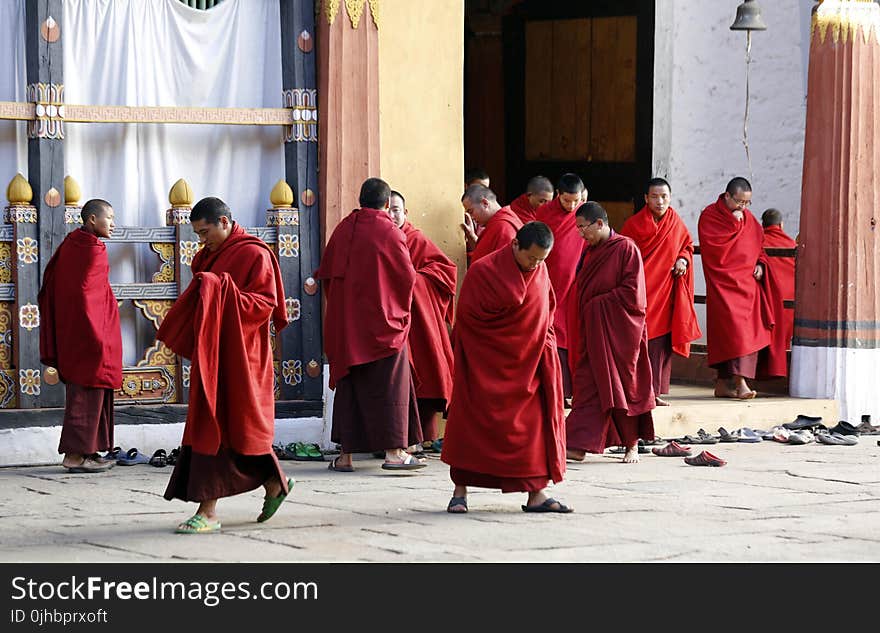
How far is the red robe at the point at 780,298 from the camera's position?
39.1 ft

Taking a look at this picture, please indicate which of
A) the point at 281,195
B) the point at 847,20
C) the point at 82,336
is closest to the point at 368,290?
the point at 281,195

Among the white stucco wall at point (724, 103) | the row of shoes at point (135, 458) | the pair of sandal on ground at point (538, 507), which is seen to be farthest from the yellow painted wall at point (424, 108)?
the white stucco wall at point (724, 103)

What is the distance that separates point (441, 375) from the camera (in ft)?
31.1

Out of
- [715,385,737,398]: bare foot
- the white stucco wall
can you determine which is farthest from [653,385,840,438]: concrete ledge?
the white stucco wall

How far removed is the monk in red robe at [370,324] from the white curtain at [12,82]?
1938 mm

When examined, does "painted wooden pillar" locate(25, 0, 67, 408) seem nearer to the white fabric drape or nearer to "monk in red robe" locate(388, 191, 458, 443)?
the white fabric drape

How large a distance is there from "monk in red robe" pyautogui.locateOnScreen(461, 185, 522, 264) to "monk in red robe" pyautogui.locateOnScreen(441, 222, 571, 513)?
2066 millimetres

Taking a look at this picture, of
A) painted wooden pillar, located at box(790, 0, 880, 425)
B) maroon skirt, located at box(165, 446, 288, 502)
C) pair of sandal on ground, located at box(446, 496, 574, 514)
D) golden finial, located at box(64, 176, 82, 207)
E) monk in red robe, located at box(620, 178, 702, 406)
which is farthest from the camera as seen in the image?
→ painted wooden pillar, located at box(790, 0, 880, 425)

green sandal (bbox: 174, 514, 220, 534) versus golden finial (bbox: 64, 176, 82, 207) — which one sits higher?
golden finial (bbox: 64, 176, 82, 207)

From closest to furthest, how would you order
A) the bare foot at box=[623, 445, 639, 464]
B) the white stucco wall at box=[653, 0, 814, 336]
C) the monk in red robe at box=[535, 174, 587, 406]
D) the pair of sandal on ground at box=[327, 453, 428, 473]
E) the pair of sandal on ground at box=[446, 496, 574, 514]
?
1. the pair of sandal on ground at box=[446, 496, 574, 514]
2. the pair of sandal on ground at box=[327, 453, 428, 473]
3. the bare foot at box=[623, 445, 639, 464]
4. the monk in red robe at box=[535, 174, 587, 406]
5. the white stucco wall at box=[653, 0, 814, 336]

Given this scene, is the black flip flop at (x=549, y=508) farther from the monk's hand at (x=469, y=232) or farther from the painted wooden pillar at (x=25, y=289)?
the painted wooden pillar at (x=25, y=289)

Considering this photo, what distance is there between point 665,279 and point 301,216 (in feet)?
9.16

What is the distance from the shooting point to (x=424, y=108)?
10078 millimetres

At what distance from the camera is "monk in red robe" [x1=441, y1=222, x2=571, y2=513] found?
24.2ft
